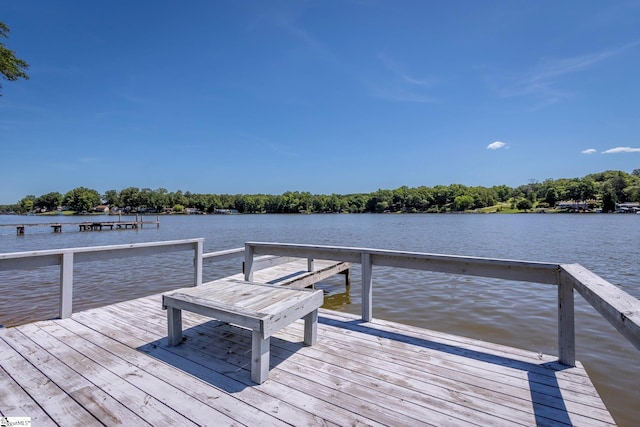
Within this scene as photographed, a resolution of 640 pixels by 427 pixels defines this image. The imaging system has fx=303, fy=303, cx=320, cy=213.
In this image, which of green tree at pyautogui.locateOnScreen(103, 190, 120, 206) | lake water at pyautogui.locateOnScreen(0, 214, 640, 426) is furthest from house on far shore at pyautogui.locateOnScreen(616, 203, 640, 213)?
green tree at pyautogui.locateOnScreen(103, 190, 120, 206)

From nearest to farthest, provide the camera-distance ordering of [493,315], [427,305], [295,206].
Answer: [493,315]
[427,305]
[295,206]

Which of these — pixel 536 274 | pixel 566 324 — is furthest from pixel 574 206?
pixel 566 324

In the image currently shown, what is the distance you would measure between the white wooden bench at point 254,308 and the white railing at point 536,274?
2.76ft

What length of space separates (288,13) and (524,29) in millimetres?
8949

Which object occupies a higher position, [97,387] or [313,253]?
[313,253]

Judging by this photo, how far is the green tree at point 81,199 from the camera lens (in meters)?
83.7

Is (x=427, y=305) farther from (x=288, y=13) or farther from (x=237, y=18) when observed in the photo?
(x=237, y=18)

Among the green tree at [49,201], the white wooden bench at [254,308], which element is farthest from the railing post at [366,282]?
the green tree at [49,201]

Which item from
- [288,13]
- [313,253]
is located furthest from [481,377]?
[288,13]

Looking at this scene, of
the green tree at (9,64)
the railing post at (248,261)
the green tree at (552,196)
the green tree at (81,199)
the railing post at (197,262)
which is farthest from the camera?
the green tree at (552,196)

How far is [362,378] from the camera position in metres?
2.34

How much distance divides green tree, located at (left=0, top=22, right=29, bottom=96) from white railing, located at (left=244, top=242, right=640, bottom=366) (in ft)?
37.0

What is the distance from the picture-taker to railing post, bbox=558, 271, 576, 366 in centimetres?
246

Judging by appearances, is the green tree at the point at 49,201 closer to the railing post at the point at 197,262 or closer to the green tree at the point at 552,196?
the railing post at the point at 197,262
